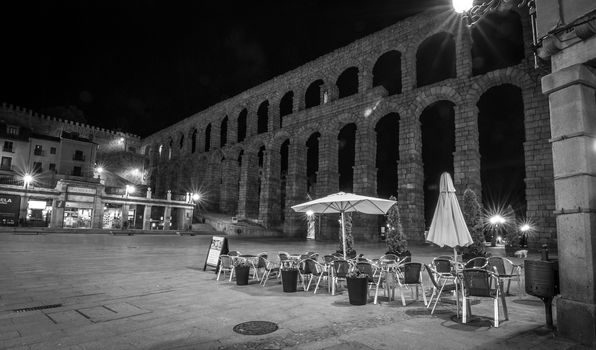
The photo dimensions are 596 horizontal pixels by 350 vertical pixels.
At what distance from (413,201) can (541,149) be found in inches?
345

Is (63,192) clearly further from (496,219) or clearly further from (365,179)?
(496,219)

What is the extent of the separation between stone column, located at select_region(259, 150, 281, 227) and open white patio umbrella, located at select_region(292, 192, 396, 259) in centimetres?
2773

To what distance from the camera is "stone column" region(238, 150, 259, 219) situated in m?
40.7

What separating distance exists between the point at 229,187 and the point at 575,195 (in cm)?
4254

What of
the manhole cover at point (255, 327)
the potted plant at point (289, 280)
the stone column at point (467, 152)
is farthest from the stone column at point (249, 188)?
the manhole cover at point (255, 327)

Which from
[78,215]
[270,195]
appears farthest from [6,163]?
[270,195]

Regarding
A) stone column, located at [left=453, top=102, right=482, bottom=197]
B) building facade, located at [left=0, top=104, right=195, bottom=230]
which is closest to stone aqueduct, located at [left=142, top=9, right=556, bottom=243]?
stone column, located at [left=453, top=102, right=482, bottom=197]

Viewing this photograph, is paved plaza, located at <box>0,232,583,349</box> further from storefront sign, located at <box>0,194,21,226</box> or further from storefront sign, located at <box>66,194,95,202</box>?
storefront sign, located at <box>0,194,21,226</box>

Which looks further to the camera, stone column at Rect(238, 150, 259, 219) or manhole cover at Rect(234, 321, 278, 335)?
stone column at Rect(238, 150, 259, 219)

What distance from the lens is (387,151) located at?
142ft

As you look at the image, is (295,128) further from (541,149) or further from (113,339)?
(113,339)

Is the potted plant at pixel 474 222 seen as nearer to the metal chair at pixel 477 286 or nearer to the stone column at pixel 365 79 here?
the metal chair at pixel 477 286

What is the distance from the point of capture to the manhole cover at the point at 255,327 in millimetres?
4887

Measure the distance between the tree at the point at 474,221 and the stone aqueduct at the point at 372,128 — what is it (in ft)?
27.7
